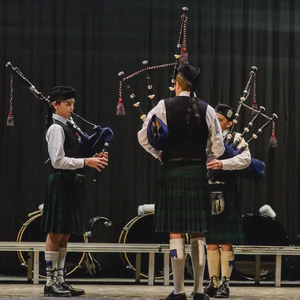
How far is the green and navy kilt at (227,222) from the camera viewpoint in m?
5.31

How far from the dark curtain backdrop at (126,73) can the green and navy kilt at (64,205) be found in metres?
1.70

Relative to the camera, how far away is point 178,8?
7078 millimetres

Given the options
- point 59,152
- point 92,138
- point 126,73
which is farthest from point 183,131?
point 126,73

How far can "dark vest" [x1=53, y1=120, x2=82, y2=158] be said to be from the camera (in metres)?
5.15

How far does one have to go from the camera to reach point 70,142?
5.17 m

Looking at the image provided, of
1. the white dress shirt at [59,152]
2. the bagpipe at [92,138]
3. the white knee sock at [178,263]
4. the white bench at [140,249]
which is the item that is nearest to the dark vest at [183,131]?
the white knee sock at [178,263]

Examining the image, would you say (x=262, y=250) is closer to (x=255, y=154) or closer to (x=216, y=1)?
(x=255, y=154)

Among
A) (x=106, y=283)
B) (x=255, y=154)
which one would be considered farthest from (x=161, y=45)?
(x=106, y=283)

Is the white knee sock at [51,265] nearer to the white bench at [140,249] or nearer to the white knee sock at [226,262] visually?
the white bench at [140,249]

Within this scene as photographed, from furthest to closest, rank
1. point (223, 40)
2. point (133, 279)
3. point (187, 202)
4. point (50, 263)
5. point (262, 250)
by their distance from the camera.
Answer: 1. point (223, 40)
2. point (133, 279)
3. point (262, 250)
4. point (50, 263)
5. point (187, 202)

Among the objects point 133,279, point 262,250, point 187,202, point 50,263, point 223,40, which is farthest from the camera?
point 223,40

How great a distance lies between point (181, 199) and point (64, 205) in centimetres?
103

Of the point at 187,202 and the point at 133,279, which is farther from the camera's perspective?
the point at 133,279

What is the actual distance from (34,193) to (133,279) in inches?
49.0
